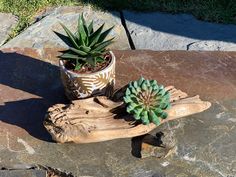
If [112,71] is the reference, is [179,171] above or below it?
below

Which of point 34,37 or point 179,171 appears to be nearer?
point 179,171

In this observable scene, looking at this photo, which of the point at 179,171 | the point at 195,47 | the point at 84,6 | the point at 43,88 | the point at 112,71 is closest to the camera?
the point at 179,171

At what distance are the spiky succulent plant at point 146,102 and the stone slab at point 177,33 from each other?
120cm

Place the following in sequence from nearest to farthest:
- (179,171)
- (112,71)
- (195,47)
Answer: (179,171) → (112,71) → (195,47)

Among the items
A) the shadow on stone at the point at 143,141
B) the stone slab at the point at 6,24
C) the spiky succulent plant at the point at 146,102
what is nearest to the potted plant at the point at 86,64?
the spiky succulent plant at the point at 146,102

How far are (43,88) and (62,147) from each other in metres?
0.56

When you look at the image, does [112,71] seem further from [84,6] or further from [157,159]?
[84,6]

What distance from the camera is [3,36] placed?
4.52m

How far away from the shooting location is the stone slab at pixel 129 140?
3123 mm

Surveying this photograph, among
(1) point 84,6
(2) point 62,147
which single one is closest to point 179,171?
(2) point 62,147

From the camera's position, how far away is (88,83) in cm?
326

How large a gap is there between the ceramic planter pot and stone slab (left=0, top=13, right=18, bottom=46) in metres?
1.33

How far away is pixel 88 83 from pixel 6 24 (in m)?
1.67

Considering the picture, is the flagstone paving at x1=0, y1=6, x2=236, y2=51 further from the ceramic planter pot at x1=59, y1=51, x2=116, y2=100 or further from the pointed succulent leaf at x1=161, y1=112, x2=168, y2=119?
the pointed succulent leaf at x1=161, y1=112, x2=168, y2=119
